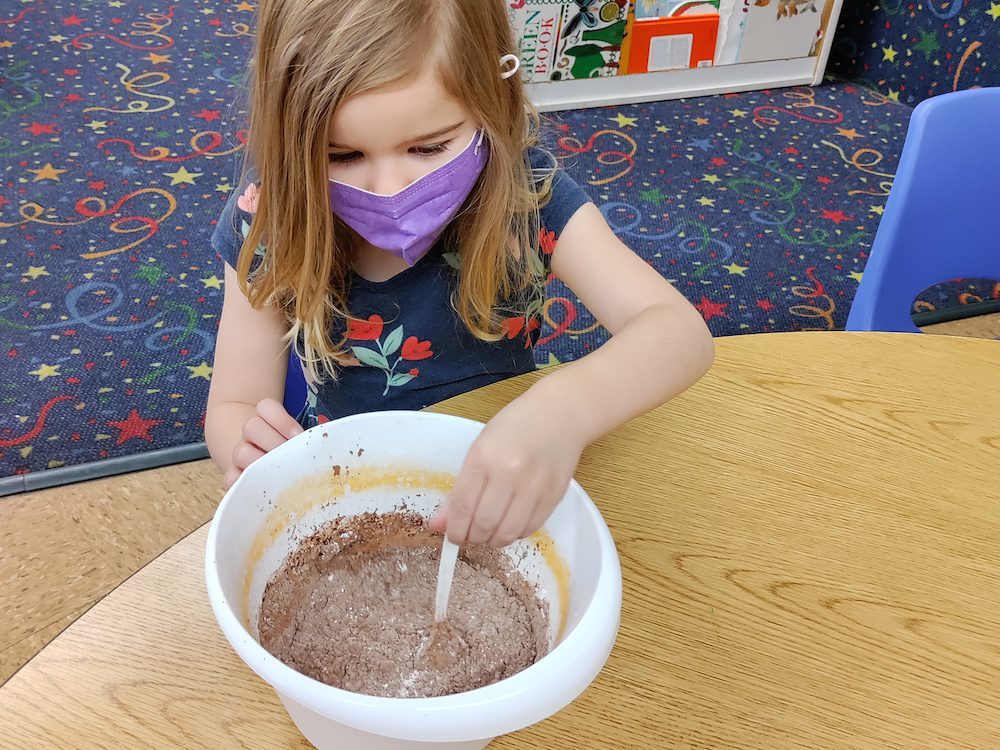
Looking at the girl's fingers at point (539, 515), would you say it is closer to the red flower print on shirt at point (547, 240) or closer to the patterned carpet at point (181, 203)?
the red flower print on shirt at point (547, 240)

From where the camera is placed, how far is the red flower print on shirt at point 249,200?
0.82 meters

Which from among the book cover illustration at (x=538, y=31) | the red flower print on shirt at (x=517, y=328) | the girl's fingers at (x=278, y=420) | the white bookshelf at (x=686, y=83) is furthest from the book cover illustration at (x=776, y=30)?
the girl's fingers at (x=278, y=420)

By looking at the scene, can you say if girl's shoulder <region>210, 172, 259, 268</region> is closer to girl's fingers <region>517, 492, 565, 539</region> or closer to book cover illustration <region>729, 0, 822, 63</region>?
girl's fingers <region>517, 492, 565, 539</region>

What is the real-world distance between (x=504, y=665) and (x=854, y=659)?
0.75 feet

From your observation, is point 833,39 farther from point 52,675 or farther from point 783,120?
point 52,675

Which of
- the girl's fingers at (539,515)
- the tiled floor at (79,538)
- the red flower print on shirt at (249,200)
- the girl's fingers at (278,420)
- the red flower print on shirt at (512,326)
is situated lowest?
the tiled floor at (79,538)

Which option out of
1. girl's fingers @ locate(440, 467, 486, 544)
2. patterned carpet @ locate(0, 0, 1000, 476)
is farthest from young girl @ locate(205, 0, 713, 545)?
patterned carpet @ locate(0, 0, 1000, 476)

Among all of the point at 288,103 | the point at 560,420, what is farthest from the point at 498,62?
the point at 560,420

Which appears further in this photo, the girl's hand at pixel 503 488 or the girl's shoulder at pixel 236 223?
the girl's shoulder at pixel 236 223

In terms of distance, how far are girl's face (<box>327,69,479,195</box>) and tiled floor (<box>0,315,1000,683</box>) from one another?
737mm

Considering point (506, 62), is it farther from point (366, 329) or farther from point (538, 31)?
point (538, 31)

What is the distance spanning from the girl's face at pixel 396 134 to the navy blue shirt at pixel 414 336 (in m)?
0.15

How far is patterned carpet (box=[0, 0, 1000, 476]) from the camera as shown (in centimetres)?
164

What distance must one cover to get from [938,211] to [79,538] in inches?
52.8
